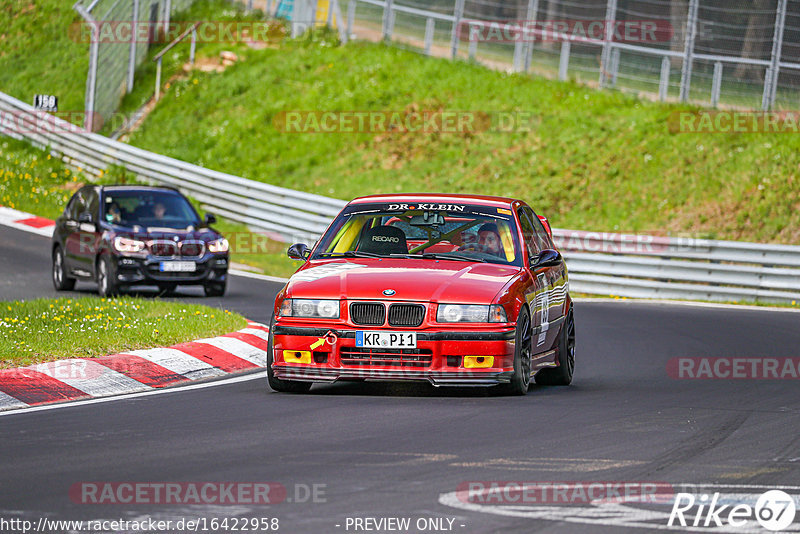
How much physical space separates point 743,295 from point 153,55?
23354mm

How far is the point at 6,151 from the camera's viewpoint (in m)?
35.5

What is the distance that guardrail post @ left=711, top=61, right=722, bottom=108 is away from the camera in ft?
100

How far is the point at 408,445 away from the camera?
8.07 m

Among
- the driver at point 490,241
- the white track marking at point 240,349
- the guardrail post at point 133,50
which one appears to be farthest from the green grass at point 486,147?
the driver at point 490,241

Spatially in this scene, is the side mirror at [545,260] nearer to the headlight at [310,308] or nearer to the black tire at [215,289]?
the headlight at [310,308]

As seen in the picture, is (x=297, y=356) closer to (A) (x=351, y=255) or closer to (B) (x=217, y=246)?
(A) (x=351, y=255)

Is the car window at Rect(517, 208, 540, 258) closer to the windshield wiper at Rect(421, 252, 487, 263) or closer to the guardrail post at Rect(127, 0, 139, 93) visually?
the windshield wiper at Rect(421, 252, 487, 263)

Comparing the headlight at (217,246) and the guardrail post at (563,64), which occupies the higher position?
the guardrail post at (563,64)

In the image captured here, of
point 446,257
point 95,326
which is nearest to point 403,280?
point 446,257

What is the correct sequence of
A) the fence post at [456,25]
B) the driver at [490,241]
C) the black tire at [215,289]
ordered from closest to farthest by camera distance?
the driver at [490,241] → the black tire at [215,289] → the fence post at [456,25]

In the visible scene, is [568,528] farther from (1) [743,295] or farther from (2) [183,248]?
(1) [743,295]

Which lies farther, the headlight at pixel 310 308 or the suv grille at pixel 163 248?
the suv grille at pixel 163 248

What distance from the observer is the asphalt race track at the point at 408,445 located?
627cm

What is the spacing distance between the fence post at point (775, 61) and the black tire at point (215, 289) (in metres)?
14.4
